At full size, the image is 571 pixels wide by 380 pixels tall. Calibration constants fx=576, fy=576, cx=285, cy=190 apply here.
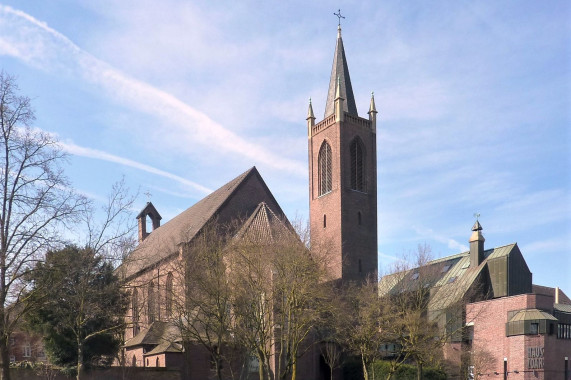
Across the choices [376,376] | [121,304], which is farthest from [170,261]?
[376,376]

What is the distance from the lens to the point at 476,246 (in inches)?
1991

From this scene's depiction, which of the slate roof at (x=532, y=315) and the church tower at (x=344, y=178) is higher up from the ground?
the church tower at (x=344, y=178)

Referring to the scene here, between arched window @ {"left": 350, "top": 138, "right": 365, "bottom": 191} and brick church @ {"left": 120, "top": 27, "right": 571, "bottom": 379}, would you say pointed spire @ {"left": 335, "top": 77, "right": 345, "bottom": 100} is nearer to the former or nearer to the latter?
brick church @ {"left": 120, "top": 27, "right": 571, "bottom": 379}

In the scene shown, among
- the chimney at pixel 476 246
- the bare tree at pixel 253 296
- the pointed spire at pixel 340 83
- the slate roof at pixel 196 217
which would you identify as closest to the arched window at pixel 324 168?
the pointed spire at pixel 340 83

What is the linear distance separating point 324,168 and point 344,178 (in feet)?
8.97

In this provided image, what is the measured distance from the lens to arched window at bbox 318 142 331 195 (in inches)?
1897

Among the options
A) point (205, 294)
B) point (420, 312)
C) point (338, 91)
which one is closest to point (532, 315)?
point (420, 312)

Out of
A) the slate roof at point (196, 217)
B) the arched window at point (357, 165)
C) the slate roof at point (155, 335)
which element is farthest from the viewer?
the arched window at point (357, 165)

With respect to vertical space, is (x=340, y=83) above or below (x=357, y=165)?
above

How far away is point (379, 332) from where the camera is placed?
121 ft

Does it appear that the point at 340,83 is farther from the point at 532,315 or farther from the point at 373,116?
the point at 532,315

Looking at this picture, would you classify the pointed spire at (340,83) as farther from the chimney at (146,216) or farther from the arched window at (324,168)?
the chimney at (146,216)

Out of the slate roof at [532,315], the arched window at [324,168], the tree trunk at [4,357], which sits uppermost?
the arched window at [324,168]

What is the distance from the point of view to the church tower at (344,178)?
45.2 m
